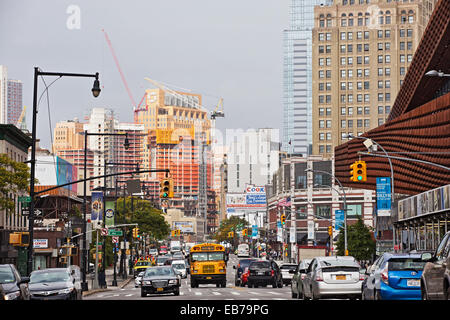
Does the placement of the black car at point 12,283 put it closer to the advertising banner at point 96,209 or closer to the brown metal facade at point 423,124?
the advertising banner at point 96,209

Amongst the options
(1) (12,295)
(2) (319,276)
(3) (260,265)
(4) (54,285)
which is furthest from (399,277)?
(3) (260,265)

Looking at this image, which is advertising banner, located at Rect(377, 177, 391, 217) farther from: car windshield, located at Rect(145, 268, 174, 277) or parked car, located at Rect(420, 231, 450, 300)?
parked car, located at Rect(420, 231, 450, 300)

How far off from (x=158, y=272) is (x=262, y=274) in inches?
510

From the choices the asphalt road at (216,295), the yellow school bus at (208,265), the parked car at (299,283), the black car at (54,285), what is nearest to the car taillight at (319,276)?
the parked car at (299,283)

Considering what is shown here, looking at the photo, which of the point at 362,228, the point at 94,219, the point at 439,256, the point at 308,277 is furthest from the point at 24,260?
the point at 439,256

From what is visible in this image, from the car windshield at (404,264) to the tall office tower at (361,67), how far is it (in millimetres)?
157526

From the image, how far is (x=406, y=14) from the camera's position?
599 ft

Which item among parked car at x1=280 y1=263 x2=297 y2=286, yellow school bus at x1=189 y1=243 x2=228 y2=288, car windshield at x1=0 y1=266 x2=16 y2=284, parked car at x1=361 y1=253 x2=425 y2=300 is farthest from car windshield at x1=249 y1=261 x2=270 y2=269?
parked car at x1=361 y1=253 x2=425 y2=300

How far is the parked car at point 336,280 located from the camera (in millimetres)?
28172

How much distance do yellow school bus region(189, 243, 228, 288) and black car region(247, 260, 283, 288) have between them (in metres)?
3.88

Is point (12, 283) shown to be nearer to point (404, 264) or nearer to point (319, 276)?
point (319, 276)

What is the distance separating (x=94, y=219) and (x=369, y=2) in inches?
5470

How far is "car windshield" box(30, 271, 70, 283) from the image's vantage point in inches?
1160
